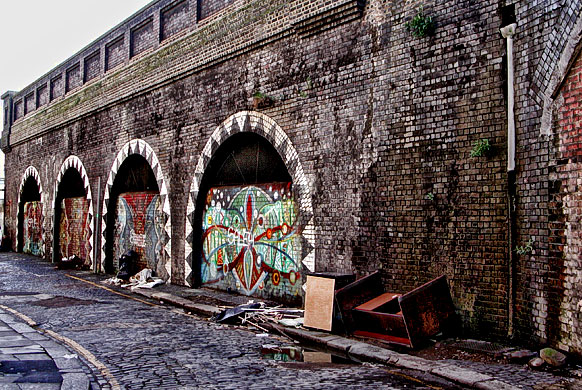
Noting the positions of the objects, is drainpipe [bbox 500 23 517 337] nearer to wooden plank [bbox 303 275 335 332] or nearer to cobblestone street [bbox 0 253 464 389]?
cobblestone street [bbox 0 253 464 389]

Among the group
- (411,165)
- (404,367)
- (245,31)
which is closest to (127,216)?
(245,31)

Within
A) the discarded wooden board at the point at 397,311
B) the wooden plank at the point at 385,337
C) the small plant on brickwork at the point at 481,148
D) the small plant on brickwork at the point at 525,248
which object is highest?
the small plant on brickwork at the point at 481,148

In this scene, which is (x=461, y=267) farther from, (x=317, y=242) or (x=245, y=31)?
(x=245, y=31)

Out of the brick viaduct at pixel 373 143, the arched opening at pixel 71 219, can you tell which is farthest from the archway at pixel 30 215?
the brick viaduct at pixel 373 143

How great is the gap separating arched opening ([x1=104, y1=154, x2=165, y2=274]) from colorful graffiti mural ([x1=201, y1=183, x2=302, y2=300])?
89.8 inches

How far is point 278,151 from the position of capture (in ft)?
35.4

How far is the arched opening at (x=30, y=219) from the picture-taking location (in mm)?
24047

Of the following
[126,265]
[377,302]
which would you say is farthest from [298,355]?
[126,265]

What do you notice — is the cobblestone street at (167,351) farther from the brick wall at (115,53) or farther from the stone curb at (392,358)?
the brick wall at (115,53)

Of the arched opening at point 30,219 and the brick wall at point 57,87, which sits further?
the arched opening at point 30,219

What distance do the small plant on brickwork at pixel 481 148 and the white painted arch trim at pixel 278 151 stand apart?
11.2ft

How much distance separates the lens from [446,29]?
25.8 feet

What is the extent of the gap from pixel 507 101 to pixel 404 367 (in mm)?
3521

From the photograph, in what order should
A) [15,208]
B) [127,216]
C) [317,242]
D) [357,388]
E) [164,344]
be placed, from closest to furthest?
[357,388], [164,344], [317,242], [127,216], [15,208]
